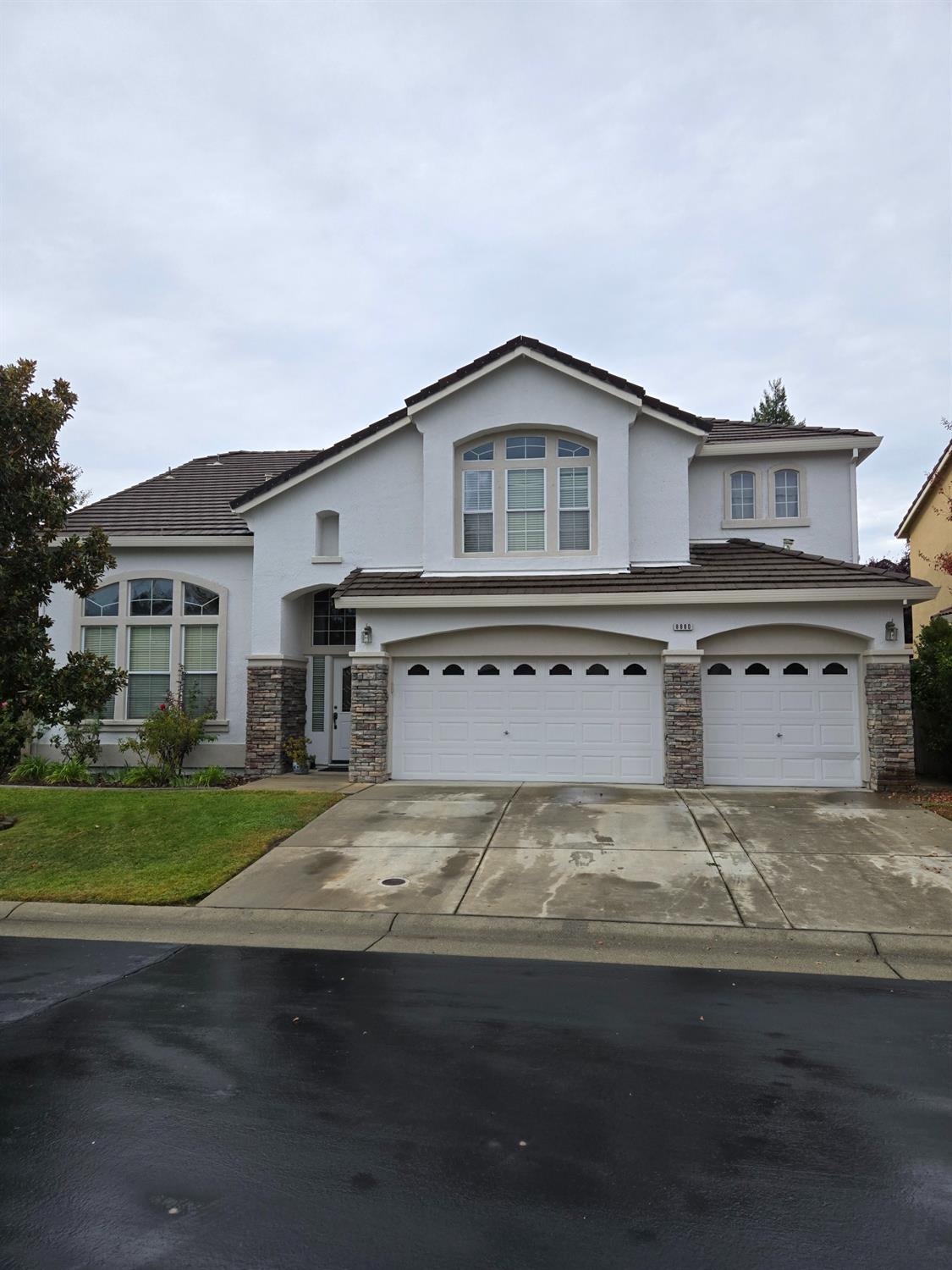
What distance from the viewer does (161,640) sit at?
59.9ft

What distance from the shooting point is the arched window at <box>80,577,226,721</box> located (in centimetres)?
1803

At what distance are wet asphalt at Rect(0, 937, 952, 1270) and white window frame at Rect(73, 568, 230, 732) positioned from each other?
11.1 m

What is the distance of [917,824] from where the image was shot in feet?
38.5

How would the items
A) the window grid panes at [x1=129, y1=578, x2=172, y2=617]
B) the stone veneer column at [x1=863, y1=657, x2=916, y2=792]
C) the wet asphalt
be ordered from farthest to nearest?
1. the window grid panes at [x1=129, y1=578, x2=172, y2=617]
2. the stone veneer column at [x1=863, y1=657, x2=916, y2=792]
3. the wet asphalt

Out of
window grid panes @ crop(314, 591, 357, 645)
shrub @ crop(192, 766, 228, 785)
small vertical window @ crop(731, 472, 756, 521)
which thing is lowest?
shrub @ crop(192, 766, 228, 785)

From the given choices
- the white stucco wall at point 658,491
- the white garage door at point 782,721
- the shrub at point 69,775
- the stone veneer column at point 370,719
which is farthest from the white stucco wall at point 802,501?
the shrub at point 69,775

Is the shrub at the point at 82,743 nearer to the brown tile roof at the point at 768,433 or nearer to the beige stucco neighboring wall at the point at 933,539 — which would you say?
the brown tile roof at the point at 768,433

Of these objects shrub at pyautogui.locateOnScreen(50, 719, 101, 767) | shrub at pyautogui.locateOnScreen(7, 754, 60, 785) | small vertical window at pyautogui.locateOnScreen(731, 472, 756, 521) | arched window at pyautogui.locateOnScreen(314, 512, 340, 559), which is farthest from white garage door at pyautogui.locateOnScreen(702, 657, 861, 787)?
shrub at pyautogui.locateOnScreen(7, 754, 60, 785)

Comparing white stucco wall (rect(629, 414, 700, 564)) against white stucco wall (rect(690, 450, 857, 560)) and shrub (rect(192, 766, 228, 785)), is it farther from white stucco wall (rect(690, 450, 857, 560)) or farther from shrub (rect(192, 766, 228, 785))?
shrub (rect(192, 766, 228, 785))

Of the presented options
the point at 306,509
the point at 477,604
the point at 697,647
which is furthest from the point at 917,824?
the point at 306,509

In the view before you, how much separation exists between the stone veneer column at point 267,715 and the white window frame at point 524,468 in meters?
4.21

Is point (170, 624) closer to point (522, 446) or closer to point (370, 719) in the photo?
point (370, 719)

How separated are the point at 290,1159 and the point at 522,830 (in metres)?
7.62

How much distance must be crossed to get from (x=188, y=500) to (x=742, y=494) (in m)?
11.9
